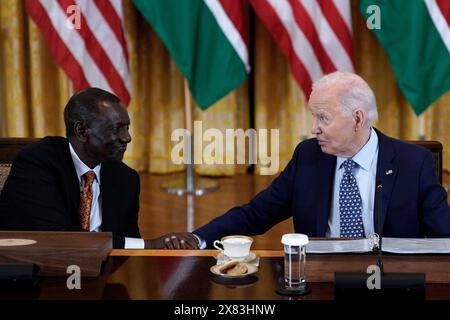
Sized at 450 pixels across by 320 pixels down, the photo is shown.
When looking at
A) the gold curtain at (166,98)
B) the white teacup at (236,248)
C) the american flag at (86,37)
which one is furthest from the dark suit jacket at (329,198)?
the gold curtain at (166,98)

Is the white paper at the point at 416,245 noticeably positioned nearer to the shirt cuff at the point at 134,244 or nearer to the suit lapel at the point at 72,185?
the shirt cuff at the point at 134,244

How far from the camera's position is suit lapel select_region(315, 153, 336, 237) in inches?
98.7

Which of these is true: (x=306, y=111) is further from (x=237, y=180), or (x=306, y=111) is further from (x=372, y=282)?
(x=372, y=282)

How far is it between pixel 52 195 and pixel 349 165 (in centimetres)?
98

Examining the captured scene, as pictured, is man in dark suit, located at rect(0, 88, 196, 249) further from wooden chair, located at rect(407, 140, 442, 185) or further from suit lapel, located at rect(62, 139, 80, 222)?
wooden chair, located at rect(407, 140, 442, 185)

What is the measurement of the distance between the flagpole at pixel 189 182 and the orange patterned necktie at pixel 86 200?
9.28 feet

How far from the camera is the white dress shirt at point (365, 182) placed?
2471 mm

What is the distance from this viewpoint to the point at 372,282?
171 centimetres

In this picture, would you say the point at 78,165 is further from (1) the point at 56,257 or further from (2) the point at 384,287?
(2) the point at 384,287

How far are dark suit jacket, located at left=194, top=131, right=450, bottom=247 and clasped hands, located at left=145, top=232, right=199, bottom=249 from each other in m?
0.09

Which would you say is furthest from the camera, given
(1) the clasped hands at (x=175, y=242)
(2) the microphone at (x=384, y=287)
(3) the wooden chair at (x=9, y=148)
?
(3) the wooden chair at (x=9, y=148)

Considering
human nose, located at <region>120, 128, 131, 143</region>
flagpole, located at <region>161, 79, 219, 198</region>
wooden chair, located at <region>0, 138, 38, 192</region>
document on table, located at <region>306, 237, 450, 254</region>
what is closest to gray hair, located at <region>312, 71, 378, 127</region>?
document on table, located at <region>306, 237, 450, 254</region>
